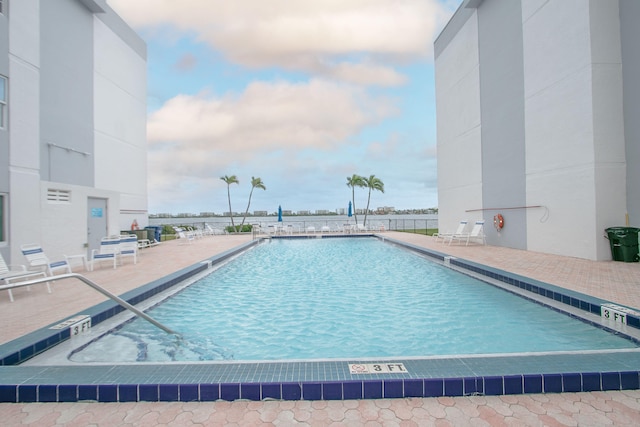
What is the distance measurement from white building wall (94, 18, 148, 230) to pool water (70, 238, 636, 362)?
24.2 feet

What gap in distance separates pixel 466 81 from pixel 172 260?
11521 millimetres

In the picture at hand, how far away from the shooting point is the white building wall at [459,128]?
11.8 m

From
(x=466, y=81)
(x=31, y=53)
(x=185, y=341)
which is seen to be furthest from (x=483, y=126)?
(x=31, y=53)

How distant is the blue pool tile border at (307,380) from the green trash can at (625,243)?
5612 millimetres

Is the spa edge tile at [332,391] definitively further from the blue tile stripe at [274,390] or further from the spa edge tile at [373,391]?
the spa edge tile at [373,391]

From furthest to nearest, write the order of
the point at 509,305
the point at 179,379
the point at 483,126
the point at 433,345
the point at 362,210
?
the point at 362,210 < the point at 483,126 < the point at 509,305 < the point at 433,345 < the point at 179,379

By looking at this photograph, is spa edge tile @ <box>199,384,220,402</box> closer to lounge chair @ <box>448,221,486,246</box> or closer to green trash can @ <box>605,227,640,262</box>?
green trash can @ <box>605,227,640,262</box>

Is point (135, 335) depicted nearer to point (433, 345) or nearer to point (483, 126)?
point (433, 345)

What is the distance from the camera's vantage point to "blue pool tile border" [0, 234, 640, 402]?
7.15 feet

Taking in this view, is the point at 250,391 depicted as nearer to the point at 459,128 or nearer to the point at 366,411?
the point at 366,411

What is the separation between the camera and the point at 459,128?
1304 cm

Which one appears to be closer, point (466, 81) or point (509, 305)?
point (509, 305)

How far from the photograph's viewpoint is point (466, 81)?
12.4 meters

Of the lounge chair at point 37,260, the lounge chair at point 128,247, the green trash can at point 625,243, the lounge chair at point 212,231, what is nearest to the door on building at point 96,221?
the lounge chair at point 128,247
